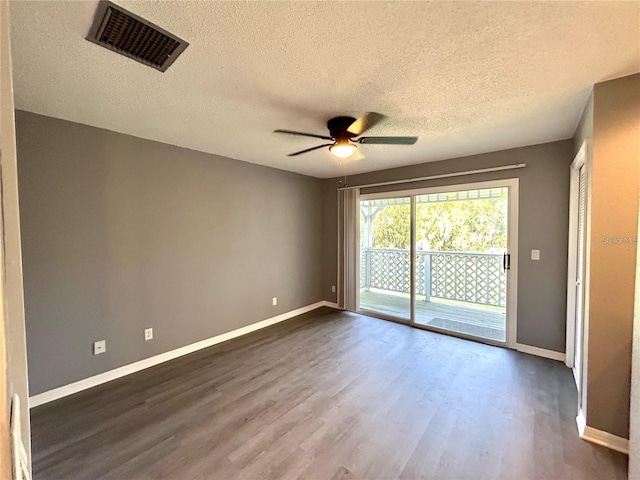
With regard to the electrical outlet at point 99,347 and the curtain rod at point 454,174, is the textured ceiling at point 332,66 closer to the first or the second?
the curtain rod at point 454,174

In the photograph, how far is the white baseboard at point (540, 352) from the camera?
3033 millimetres

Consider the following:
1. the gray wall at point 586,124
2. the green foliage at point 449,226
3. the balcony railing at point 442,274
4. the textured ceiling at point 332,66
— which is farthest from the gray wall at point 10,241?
the balcony railing at point 442,274

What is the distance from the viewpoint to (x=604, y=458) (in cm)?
172

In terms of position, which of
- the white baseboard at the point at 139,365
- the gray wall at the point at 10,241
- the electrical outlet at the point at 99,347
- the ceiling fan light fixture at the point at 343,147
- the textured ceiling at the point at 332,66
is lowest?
the white baseboard at the point at 139,365

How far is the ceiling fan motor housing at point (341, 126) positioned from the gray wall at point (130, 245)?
5.95ft

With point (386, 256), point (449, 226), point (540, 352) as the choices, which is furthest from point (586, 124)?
point (386, 256)

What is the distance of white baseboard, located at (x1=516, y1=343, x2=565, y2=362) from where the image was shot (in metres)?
3.03

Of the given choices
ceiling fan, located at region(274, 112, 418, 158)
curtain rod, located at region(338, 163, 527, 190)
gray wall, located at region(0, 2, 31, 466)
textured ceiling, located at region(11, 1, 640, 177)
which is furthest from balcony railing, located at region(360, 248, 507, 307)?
gray wall, located at region(0, 2, 31, 466)

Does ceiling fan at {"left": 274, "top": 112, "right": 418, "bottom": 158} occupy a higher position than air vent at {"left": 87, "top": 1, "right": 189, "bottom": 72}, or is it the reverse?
air vent at {"left": 87, "top": 1, "right": 189, "bottom": 72}

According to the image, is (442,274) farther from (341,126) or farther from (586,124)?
(341,126)

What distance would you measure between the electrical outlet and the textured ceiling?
6.58 ft

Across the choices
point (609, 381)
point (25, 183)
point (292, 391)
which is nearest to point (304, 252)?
point (292, 391)

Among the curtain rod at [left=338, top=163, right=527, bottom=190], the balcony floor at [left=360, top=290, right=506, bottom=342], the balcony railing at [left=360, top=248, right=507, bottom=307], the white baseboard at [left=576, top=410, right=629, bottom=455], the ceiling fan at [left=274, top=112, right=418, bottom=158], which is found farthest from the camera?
the balcony railing at [left=360, top=248, right=507, bottom=307]

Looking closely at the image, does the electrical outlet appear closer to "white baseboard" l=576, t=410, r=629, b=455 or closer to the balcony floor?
the balcony floor
